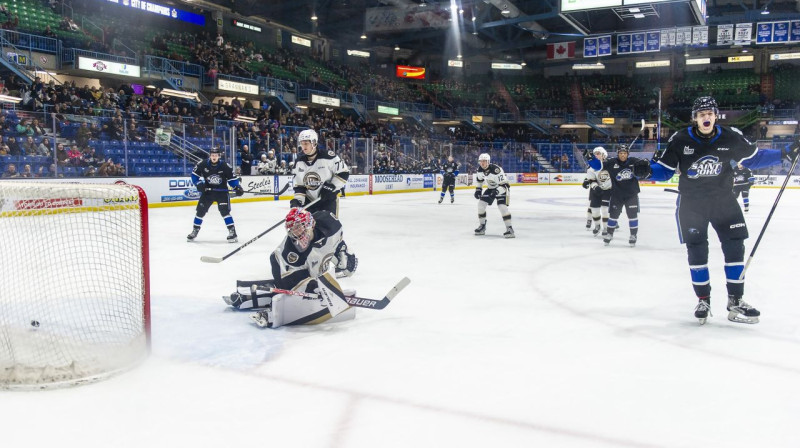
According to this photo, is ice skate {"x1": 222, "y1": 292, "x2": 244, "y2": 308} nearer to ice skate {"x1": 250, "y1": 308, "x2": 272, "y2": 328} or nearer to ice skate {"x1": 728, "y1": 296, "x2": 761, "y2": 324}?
ice skate {"x1": 250, "y1": 308, "x2": 272, "y2": 328}

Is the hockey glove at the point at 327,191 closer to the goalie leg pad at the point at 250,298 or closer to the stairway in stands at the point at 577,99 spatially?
the goalie leg pad at the point at 250,298

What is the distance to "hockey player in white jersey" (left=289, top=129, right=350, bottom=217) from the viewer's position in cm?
623

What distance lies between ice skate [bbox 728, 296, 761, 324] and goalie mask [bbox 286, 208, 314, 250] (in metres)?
2.96

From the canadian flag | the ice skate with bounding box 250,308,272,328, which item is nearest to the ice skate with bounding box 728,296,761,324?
the ice skate with bounding box 250,308,272,328

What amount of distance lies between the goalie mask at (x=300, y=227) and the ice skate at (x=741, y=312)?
2.96 metres

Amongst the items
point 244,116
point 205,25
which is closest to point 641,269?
point 244,116

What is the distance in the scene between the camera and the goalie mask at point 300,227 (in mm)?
4016

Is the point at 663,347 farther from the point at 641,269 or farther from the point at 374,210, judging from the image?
the point at 374,210

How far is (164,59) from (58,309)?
19.8m

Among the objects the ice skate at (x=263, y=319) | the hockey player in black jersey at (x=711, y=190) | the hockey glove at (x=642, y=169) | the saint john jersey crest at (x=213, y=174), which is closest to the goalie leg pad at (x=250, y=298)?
the ice skate at (x=263, y=319)

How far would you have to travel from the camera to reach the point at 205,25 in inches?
1085

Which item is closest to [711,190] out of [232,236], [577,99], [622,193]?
[622,193]

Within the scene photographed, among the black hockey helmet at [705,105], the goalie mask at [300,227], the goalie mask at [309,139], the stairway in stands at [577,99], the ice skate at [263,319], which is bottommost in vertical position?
the ice skate at [263,319]

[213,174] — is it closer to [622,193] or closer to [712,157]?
[622,193]
